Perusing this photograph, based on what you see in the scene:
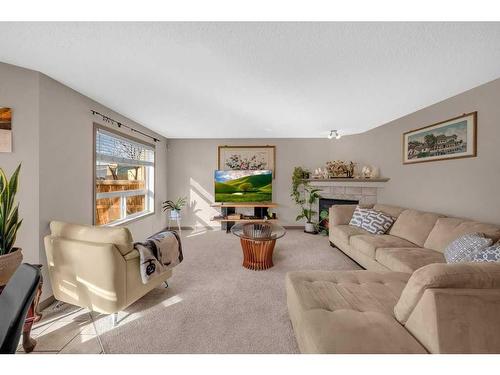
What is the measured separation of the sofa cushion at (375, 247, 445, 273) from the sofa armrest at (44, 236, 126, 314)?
102 inches

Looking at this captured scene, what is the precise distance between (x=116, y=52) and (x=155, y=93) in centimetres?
79

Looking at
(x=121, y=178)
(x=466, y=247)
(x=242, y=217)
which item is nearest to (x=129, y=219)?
(x=121, y=178)

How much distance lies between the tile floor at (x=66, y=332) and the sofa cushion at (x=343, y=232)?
9.84 ft

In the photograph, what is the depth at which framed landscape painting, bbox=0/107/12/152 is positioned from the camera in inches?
70.1

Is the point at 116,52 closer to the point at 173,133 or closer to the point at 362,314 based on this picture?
the point at 362,314

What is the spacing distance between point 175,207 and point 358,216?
3.74 metres

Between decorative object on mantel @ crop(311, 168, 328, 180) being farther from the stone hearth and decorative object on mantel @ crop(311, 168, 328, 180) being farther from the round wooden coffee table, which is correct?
the round wooden coffee table

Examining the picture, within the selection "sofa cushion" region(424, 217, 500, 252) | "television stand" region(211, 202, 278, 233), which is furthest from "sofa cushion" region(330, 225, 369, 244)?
"television stand" region(211, 202, 278, 233)

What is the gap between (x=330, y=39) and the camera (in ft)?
4.58

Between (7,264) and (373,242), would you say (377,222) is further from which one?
(7,264)

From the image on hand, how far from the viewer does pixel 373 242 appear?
2.46 meters

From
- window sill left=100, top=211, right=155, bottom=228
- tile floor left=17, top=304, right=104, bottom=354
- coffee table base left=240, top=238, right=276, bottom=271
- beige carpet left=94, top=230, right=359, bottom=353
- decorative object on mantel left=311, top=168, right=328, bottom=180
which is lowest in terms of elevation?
tile floor left=17, top=304, right=104, bottom=354

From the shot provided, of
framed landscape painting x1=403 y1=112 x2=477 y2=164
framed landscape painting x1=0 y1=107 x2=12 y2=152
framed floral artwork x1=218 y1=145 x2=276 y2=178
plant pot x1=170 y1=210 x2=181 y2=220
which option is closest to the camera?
framed landscape painting x1=0 y1=107 x2=12 y2=152
